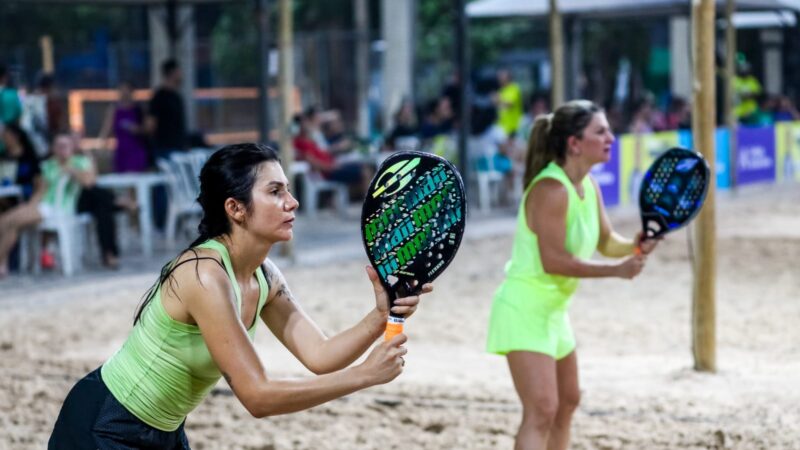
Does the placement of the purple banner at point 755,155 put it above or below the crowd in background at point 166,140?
below

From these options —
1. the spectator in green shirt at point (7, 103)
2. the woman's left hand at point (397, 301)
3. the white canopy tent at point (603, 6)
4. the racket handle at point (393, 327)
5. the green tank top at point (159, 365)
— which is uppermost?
the white canopy tent at point (603, 6)

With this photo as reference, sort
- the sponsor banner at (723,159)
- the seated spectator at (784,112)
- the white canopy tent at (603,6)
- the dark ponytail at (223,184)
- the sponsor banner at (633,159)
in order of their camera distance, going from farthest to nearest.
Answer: the seated spectator at (784,112)
the sponsor banner at (723,159)
the white canopy tent at (603,6)
the sponsor banner at (633,159)
the dark ponytail at (223,184)

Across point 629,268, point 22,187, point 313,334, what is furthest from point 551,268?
point 22,187

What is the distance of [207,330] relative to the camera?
3338mm

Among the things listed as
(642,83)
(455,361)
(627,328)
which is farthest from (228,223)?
(642,83)

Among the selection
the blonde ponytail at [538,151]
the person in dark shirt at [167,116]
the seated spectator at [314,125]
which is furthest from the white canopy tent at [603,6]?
the blonde ponytail at [538,151]

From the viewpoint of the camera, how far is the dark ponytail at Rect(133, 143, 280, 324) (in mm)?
3443

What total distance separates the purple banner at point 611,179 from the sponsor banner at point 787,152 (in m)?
5.21

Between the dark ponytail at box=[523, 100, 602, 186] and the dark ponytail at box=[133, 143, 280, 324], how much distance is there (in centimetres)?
183

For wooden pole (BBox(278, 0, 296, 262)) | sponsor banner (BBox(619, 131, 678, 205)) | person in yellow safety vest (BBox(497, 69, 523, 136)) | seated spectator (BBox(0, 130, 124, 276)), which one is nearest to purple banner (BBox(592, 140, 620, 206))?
sponsor banner (BBox(619, 131, 678, 205))

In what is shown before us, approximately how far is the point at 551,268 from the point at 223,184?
1.83m

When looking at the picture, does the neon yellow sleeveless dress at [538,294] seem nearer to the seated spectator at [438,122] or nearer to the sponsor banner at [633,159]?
the sponsor banner at [633,159]

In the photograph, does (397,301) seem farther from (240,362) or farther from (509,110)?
(509,110)

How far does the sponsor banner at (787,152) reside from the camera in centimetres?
2045
